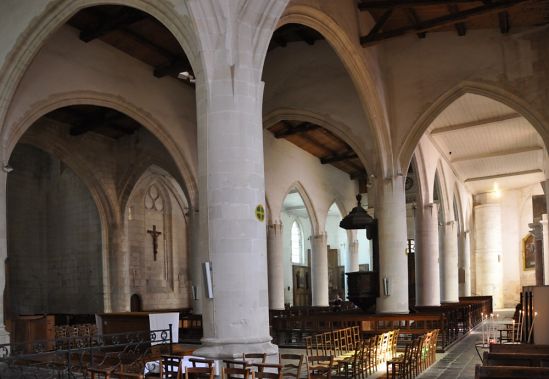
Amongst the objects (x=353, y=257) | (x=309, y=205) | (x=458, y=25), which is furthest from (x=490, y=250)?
(x=458, y=25)

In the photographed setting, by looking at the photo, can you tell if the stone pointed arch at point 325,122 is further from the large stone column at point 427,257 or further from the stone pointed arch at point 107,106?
the large stone column at point 427,257

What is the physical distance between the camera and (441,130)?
2306 cm

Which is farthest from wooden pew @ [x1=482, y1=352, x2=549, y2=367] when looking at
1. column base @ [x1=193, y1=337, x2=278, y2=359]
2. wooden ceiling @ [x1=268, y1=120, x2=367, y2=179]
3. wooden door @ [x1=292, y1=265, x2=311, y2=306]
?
wooden door @ [x1=292, y1=265, x2=311, y2=306]

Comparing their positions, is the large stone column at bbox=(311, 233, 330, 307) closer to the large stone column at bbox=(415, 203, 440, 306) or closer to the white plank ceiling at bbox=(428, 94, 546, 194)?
the large stone column at bbox=(415, 203, 440, 306)

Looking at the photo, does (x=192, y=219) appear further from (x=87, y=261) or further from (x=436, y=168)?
(x=436, y=168)

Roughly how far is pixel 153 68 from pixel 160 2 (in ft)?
24.2

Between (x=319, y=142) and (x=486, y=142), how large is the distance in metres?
6.99

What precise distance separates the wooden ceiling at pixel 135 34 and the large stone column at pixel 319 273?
460 inches

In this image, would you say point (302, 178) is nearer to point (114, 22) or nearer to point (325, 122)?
point (325, 122)

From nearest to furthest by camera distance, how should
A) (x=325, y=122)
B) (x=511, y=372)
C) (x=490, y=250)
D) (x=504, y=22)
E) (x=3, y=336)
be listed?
(x=511, y=372) < (x=3, y=336) < (x=504, y=22) < (x=325, y=122) < (x=490, y=250)

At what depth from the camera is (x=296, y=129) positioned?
23000 millimetres

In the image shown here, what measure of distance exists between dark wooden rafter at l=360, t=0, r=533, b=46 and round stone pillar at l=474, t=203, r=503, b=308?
22.7m

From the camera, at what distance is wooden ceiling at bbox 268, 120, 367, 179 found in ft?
75.4

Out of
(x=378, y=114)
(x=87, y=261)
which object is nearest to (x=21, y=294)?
(x=87, y=261)
